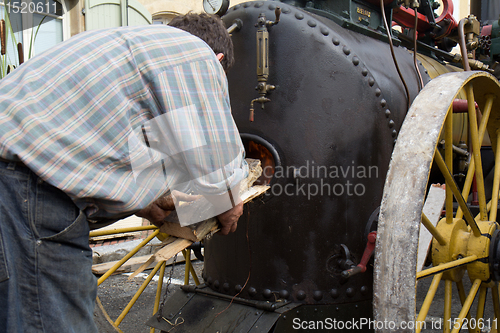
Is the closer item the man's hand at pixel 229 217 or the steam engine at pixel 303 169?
the man's hand at pixel 229 217

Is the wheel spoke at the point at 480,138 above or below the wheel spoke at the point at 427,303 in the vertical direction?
above

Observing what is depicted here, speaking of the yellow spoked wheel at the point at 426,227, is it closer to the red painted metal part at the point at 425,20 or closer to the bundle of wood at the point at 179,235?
the bundle of wood at the point at 179,235

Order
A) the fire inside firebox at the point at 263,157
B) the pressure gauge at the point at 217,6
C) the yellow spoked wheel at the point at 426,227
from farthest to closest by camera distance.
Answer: the pressure gauge at the point at 217,6 < the fire inside firebox at the point at 263,157 < the yellow spoked wheel at the point at 426,227

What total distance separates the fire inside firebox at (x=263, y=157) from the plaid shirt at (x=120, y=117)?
671mm

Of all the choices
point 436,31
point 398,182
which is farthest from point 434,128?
point 436,31

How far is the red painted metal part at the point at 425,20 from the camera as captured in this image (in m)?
3.13

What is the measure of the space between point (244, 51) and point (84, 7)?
14.3 feet

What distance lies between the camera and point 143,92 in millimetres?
1274

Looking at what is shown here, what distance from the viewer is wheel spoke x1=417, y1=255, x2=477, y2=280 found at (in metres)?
1.67

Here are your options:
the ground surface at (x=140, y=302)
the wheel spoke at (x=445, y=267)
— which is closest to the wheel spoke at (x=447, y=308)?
the wheel spoke at (x=445, y=267)

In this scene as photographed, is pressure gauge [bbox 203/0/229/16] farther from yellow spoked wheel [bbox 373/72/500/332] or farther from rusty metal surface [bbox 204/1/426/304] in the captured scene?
yellow spoked wheel [bbox 373/72/500/332]

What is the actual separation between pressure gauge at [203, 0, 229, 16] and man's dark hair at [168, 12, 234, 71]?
59cm

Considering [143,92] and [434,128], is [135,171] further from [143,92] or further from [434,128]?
[434,128]

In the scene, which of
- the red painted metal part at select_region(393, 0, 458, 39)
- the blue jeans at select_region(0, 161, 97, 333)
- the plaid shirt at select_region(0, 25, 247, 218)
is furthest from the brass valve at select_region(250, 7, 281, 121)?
the red painted metal part at select_region(393, 0, 458, 39)
